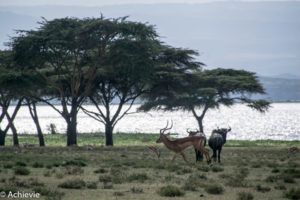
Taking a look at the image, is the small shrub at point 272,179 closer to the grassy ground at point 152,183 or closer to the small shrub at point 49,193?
the grassy ground at point 152,183

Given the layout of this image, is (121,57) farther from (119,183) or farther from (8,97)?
(119,183)

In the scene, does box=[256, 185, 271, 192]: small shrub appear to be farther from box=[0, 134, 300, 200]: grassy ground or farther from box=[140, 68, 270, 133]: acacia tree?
box=[140, 68, 270, 133]: acacia tree

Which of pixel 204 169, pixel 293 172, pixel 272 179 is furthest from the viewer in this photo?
pixel 204 169

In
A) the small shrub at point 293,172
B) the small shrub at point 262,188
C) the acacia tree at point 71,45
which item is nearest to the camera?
the small shrub at point 262,188

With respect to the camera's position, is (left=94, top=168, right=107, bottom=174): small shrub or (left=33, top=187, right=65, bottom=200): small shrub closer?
(left=33, top=187, right=65, bottom=200): small shrub

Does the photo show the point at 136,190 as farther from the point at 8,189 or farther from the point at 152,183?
the point at 8,189

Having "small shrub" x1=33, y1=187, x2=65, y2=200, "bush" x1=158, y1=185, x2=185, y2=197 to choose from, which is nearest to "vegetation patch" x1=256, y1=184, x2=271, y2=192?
"bush" x1=158, y1=185, x2=185, y2=197

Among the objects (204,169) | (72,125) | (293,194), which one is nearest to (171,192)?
(293,194)

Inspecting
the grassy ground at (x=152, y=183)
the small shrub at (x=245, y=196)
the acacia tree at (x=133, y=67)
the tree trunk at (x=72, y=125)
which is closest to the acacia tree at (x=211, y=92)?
the acacia tree at (x=133, y=67)

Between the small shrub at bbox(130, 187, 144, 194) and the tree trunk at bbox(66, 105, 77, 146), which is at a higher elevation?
the tree trunk at bbox(66, 105, 77, 146)

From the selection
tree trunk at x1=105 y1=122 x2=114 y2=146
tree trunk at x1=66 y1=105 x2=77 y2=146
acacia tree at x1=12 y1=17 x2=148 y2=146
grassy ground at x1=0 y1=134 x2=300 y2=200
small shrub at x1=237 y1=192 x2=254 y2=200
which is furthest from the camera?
tree trunk at x1=105 y1=122 x2=114 y2=146

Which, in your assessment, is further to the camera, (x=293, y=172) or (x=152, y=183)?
(x=293, y=172)

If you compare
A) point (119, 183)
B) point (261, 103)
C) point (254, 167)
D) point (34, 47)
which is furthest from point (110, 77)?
point (119, 183)

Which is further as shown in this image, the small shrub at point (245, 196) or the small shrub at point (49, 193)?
the small shrub at point (245, 196)
